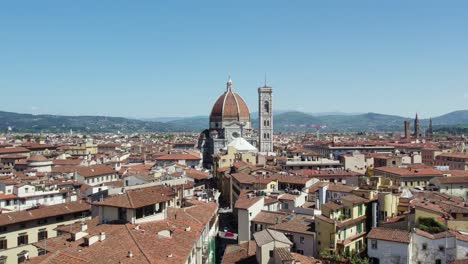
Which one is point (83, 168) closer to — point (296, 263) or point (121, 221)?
point (121, 221)

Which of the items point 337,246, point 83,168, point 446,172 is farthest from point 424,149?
point 337,246

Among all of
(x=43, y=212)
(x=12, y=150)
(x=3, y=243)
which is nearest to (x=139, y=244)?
(x=3, y=243)

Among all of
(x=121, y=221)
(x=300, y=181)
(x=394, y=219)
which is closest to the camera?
(x=121, y=221)

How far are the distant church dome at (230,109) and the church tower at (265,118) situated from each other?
6624 mm

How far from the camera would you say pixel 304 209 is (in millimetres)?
36062

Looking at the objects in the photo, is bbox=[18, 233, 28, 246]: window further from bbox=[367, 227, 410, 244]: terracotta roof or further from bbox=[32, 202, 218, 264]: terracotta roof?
bbox=[367, 227, 410, 244]: terracotta roof

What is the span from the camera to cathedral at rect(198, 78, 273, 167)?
104 m

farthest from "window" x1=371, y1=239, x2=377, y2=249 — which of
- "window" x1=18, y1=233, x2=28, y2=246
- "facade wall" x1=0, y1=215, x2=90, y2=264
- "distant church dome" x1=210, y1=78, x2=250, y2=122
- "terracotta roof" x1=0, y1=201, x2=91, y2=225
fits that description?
"distant church dome" x1=210, y1=78, x2=250, y2=122

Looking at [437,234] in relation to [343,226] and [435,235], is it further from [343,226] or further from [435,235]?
[343,226]

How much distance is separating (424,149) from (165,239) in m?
87.6

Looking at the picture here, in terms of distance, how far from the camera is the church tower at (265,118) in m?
116

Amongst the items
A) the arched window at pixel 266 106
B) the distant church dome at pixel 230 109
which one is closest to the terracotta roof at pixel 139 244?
the distant church dome at pixel 230 109

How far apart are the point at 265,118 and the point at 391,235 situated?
290 feet

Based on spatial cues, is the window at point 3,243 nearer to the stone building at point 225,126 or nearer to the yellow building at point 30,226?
the yellow building at point 30,226
